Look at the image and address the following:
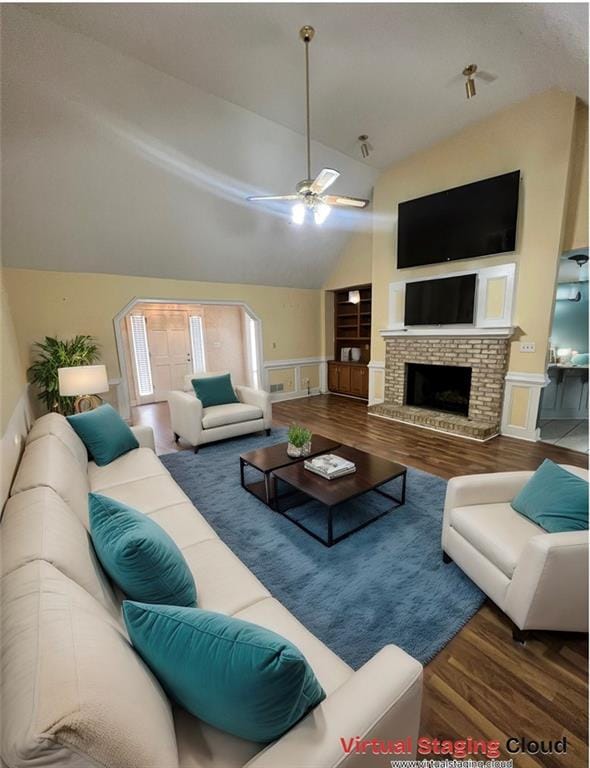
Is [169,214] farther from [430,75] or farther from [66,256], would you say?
[430,75]

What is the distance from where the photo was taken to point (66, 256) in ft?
13.3

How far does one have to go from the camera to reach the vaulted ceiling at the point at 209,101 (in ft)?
7.37

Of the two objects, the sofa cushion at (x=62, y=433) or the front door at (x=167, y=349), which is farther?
the front door at (x=167, y=349)

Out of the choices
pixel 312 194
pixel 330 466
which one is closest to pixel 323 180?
pixel 312 194

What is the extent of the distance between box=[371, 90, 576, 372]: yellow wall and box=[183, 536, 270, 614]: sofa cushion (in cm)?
409

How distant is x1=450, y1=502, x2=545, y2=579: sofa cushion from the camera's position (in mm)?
1505

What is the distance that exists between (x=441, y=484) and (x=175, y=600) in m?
2.52

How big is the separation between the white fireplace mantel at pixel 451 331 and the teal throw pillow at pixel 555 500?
271 centimetres

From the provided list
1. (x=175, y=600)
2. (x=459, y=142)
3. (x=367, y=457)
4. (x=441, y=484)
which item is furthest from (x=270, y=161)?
(x=175, y=600)

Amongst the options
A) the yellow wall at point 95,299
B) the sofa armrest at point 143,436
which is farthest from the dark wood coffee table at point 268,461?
the yellow wall at point 95,299

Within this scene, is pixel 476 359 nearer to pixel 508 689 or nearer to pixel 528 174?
pixel 528 174

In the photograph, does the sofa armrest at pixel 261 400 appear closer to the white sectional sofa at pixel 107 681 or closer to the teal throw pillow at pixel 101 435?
the teal throw pillow at pixel 101 435

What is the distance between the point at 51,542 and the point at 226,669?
0.77m

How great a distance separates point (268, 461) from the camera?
8.76ft
